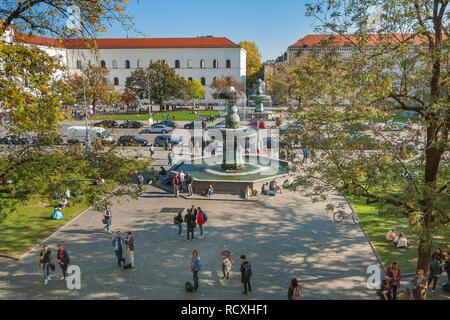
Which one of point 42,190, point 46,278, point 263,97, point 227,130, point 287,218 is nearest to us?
point 42,190

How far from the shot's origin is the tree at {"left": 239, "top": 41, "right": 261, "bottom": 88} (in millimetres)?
113750

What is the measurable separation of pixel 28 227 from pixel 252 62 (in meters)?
102

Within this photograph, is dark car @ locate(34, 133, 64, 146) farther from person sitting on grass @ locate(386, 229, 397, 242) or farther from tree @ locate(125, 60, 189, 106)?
tree @ locate(125, 60, 189, 106)

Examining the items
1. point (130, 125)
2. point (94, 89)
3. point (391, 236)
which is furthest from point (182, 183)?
point (130, 125)

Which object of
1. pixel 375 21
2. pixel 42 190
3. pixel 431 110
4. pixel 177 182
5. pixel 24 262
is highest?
pixel 375 21

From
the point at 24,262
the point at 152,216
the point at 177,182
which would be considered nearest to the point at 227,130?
the point at 177,182

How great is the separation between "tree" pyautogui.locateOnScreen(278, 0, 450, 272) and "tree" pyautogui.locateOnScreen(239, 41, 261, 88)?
104m

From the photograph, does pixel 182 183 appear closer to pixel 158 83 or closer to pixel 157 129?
pixel 157 129

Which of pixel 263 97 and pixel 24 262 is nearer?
pixel 24 262

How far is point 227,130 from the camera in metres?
25.4

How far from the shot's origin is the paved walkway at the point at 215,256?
39.5 ft

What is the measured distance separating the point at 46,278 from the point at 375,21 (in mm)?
11540

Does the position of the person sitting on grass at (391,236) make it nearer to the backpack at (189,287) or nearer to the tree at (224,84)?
the backpack at (189,287)
